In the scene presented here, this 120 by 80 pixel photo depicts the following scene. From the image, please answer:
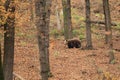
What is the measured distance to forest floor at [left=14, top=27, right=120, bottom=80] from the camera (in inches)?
773

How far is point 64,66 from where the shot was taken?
21672 millimetres

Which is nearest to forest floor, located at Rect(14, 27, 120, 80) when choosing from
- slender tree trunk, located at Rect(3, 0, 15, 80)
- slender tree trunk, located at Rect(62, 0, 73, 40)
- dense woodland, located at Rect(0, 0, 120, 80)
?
dense woodland, located at Rect(0, 0, 120, 80)

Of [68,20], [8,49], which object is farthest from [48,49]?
[68,20]

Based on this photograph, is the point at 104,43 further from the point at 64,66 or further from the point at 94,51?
the point at 64,66

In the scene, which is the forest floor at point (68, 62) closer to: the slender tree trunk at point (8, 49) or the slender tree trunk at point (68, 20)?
the slender tree trunk at point (68, 20)

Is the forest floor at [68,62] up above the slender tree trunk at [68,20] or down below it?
below

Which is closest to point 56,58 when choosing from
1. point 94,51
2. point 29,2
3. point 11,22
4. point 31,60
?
point 31,60

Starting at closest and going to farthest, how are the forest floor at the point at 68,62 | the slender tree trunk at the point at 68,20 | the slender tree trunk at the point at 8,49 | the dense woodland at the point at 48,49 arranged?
the dense woodland at the point at 48,49
the slender tree trunk at the point at 8,49
the forest floor at the point at 68,62
the slender tree trunk at the point at 68,20

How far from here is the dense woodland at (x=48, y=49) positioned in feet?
43.9

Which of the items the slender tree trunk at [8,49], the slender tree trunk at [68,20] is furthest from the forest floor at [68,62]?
the slender tree trunk at [8,49]

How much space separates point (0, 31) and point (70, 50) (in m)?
10.5

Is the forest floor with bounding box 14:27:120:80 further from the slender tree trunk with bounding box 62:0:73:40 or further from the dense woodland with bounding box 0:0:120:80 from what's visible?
the slender tree trunk with bounding box 62:0:73:40

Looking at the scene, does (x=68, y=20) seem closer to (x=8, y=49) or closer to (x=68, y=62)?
(x=68, y=62)

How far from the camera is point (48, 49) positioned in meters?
18.6
